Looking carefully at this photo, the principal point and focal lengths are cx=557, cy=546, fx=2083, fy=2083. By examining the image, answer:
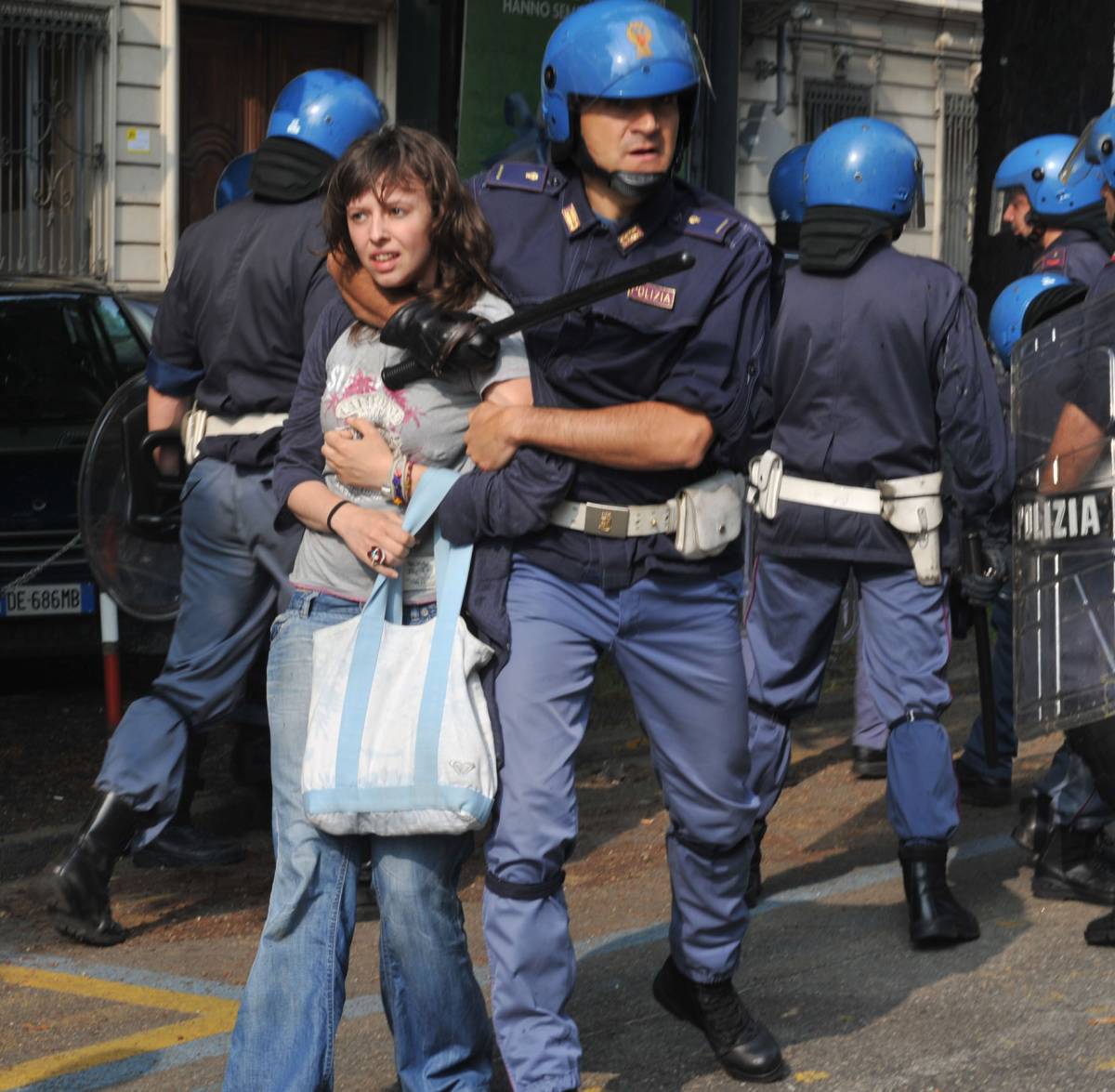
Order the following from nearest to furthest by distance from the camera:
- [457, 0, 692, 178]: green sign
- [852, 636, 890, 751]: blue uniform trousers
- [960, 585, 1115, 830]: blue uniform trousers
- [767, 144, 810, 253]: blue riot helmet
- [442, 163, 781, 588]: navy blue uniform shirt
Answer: [442, 163, 781, 588]: navy blue uniform shirt < [960, 585, 1115, 830]: blue uniform trousers < [852, 636, 890, 751]: blue uniform trousers < [767, 144, 810, 253]: blue riot helmet < [457, 0, 692, 178]: green sign

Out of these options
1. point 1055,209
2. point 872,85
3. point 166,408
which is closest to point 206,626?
point 166,408

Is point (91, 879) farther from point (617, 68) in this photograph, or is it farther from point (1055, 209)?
point (1055, 209)

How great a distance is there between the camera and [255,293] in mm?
5246

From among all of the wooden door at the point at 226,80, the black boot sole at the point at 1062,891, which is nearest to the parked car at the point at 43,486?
the black boot sole at the point at 1062,891

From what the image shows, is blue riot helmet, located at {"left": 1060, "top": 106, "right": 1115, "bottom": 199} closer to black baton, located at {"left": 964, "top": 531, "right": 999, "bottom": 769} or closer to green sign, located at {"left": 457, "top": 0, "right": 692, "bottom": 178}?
black baton, located at {"left": 964, "top": 531, "right": 999, "bottom": 769}

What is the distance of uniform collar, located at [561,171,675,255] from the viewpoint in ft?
12.7

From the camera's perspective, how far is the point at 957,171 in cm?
2431

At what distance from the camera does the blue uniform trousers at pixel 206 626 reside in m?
5.23

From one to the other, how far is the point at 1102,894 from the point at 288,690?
8.77 ft

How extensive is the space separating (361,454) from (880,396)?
2003mm

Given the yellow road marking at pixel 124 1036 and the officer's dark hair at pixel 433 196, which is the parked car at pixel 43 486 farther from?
the officer's dark hair at pixel 433 196

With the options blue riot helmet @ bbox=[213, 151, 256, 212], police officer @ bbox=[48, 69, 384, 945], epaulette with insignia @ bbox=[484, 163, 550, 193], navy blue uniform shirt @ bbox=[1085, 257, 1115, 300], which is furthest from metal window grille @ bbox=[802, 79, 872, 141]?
epaulette with insignia @ bbox=[484, 163, 550, 193]

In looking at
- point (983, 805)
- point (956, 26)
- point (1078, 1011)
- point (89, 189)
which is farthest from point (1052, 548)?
point (956, 26)

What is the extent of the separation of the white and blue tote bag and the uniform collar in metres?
0.64
